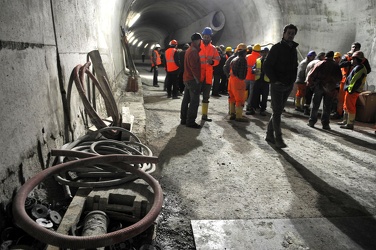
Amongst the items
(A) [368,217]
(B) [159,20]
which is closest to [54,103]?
(A) [368,217]

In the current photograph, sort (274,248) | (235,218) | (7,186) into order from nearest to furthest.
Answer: (7,186) < (274,248) < (235,218)

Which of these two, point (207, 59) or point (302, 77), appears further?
point (302, 77)

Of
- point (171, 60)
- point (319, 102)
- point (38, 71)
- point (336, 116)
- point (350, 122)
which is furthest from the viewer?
point (171, 60)

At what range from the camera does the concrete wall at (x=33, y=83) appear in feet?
6.21

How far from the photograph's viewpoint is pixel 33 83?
7.71 feet

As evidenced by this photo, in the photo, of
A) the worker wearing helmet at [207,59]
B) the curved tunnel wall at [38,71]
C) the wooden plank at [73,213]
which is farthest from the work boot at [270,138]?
the wooden plank at [73,213]

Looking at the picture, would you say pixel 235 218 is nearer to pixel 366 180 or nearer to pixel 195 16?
pixel 366 180

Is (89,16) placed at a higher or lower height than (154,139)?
higher

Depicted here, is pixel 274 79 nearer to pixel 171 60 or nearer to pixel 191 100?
pixel 191 100

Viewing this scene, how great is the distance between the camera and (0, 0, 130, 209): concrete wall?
1.89 metres

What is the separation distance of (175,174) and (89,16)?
3.30m

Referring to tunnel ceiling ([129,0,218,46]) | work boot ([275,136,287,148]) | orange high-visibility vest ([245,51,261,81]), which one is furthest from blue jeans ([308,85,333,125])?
tunnel ceiling ([129,0,218,46])

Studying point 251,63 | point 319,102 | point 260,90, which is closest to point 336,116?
point 319,102

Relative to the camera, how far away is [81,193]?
226cm
